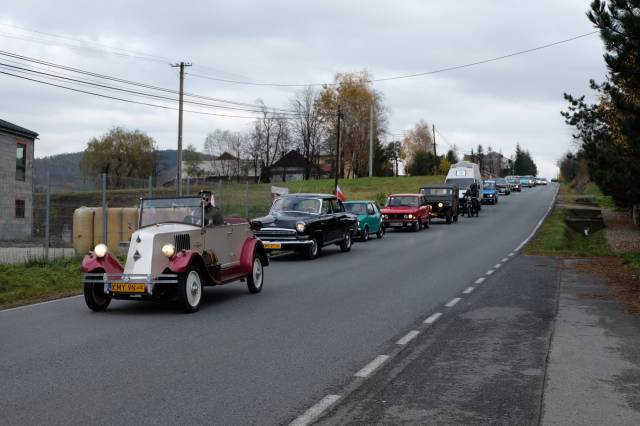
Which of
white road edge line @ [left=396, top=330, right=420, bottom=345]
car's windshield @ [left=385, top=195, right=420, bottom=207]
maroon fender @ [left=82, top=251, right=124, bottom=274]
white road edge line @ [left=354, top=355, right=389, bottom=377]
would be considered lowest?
white road edge line @ [left=396, top=330, right=420, bottom=345]

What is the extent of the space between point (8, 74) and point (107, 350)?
23345mm

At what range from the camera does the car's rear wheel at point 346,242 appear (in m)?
22.9

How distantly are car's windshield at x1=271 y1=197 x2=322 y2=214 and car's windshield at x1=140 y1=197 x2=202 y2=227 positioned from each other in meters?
9.71

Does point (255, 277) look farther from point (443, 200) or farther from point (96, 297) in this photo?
point (443, 200)

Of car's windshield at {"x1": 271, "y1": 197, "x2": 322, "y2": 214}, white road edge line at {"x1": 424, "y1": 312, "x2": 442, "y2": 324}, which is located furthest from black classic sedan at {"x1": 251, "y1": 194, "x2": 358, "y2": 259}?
white road edge line at {"x1": 424, "y1": 312, "x2": 442, "y2": 324}

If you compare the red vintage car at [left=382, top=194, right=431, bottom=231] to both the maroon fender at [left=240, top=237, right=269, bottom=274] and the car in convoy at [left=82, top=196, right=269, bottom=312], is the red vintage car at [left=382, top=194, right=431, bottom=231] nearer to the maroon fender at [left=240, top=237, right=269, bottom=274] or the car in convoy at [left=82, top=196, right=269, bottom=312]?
the maroon fender at [left=240, top=237, right=269, bottom=274]

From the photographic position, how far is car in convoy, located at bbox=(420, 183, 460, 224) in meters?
39.0

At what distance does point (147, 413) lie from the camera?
5367 mm

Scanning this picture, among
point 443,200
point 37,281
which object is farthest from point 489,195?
point 37,281

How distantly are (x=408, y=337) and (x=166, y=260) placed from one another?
395cm

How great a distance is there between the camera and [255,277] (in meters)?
13.0

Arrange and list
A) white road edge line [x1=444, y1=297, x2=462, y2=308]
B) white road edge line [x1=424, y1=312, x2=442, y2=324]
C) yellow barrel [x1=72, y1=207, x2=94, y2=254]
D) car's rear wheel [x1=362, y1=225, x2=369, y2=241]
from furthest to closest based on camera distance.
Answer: car's rear wheel [x1=362, y1=225, x2=369, y2=241]
yellow barrel [x1=72, y1=207, x2=94, y2=254]
white road edge line [x1=444, y1=297, x2=462, y2=308]
white road edge line [x1=424, y1=312, x2=442, y2=324]

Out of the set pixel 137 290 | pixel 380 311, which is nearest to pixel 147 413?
pixel 137 290

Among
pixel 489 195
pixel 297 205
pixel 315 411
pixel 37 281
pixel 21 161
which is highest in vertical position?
pixel 21 161
